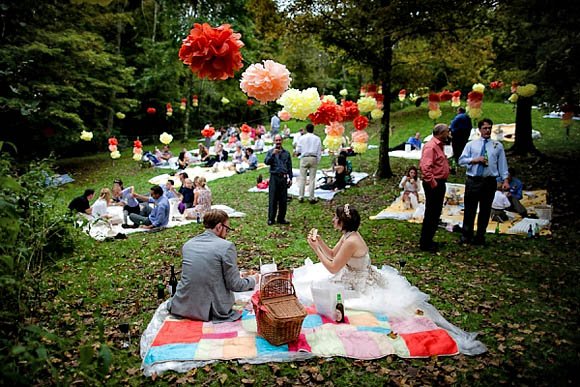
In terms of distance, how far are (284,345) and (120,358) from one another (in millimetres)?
1497

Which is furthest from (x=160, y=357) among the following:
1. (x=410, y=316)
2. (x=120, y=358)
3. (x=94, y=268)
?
(x=94, y=268)

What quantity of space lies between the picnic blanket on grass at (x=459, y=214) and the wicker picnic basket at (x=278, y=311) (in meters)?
4.79

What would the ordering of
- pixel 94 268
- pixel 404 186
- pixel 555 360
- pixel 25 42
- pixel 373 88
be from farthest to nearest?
pixel 25 42, pixel 373 88, pixel 404 186, pixel 94 268, pixel 555 360

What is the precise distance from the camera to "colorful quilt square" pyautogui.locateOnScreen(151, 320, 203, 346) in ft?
13.6

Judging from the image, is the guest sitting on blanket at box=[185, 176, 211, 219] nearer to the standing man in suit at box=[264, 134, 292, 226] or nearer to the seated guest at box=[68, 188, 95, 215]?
the standing man in suit at box=[264, 134, 292, 226]

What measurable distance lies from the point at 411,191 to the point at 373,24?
149 inches

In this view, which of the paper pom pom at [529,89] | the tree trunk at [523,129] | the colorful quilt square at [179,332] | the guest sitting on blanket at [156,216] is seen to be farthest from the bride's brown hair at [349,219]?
the tree trunk at [523,129]

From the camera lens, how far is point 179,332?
4.27 m

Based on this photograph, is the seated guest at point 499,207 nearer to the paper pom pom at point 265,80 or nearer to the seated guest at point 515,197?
the seated guest at point 515,197

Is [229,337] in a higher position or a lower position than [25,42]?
lower

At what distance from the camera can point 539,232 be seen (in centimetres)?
758

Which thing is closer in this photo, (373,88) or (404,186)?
(404,186)

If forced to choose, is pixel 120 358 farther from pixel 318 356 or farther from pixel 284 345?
pixel 318 356

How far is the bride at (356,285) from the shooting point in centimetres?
466
